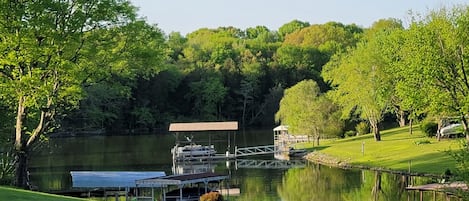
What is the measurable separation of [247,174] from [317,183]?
6.56 meters

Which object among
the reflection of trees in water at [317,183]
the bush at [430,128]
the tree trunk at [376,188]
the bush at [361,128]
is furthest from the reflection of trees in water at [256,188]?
the bush at [361,128]

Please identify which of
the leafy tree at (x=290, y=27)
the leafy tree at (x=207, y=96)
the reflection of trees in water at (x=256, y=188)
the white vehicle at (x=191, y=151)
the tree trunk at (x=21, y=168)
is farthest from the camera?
the leafy tree at (x=290, y=27)

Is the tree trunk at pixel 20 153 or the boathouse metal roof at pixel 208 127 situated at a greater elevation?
the boathouse metal roof at pixel 208 127

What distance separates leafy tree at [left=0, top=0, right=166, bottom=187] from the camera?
25141 mm

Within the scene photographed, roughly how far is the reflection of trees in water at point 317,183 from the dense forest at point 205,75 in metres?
5.95

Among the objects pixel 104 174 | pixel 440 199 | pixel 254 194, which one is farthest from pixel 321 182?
pixel 104 174

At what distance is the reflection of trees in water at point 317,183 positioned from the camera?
3400 cm

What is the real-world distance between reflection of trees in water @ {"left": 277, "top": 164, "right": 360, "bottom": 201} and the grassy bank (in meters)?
2.35

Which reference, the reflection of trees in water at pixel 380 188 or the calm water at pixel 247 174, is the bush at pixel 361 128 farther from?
the reflection of trees in water at pixel 380 188

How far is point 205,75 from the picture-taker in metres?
100

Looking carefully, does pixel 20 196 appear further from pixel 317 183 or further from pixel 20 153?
pixel 317 183

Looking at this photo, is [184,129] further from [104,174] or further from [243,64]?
[243,64]

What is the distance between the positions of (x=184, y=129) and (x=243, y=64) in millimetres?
47889

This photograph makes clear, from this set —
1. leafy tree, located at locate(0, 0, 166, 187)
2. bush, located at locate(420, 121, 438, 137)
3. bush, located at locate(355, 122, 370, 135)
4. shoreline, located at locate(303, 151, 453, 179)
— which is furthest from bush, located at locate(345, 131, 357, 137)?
leafy tree, located at locate(0, 0, 166, 187)
